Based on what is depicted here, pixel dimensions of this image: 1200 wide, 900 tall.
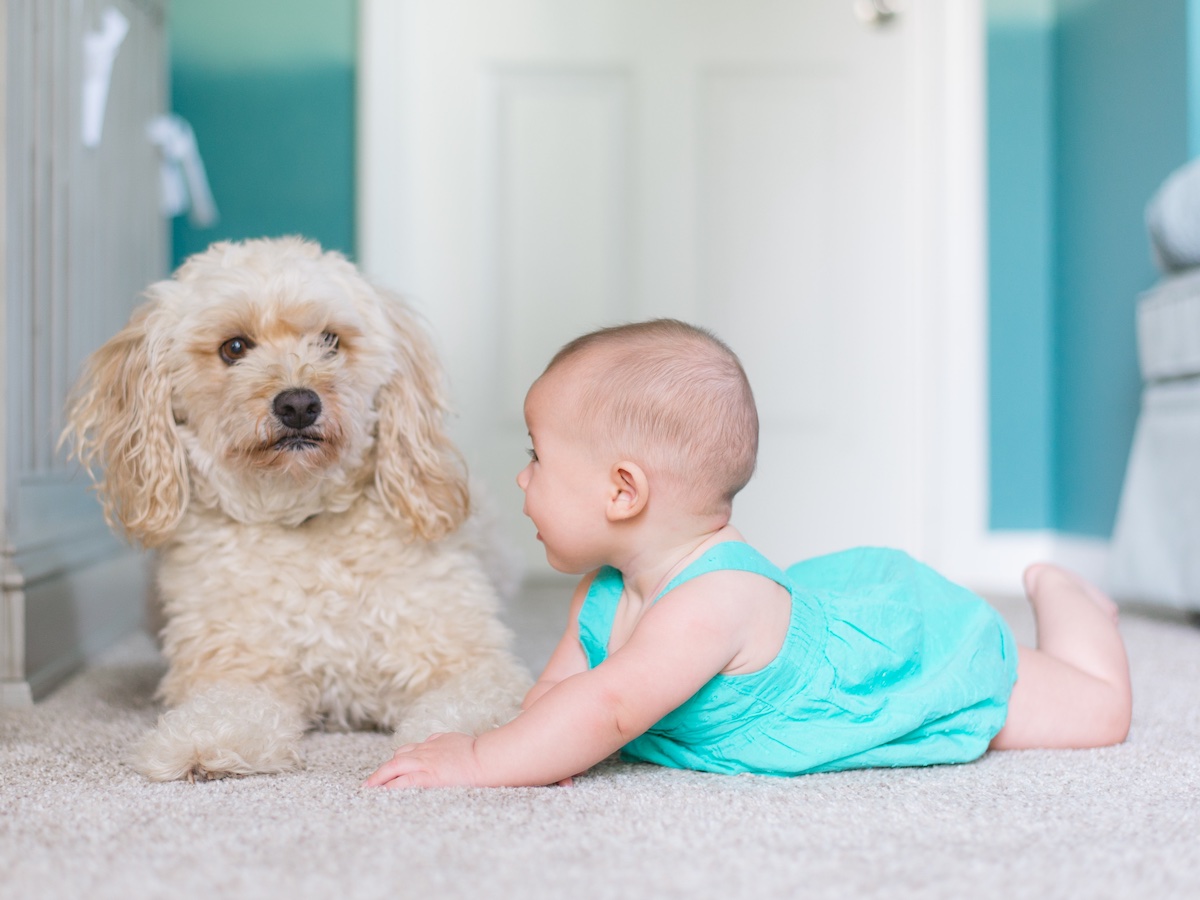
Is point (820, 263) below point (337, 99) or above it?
below

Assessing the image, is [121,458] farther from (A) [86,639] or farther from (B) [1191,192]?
(B) [1191,192]

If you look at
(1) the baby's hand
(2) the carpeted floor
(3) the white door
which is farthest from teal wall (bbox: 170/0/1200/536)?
(1) the baby's hand

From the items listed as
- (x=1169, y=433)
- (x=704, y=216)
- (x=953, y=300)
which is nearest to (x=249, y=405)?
(x=1169, y=433)

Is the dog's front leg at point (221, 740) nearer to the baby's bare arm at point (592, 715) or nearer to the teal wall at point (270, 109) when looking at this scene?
the baby's bare arm at point (592, 715)

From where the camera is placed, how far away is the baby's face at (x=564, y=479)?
3.77 ft

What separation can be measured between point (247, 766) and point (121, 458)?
1.62 feet

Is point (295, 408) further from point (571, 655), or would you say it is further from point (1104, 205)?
point (1104, 205)

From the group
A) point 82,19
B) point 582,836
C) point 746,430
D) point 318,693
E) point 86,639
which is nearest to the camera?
point 582,836

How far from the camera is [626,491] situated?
3.75 feet

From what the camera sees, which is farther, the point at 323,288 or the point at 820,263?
the point at 820,263

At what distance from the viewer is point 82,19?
2.20m

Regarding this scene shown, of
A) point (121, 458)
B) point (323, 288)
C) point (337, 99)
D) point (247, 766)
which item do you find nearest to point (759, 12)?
point (337, 99)

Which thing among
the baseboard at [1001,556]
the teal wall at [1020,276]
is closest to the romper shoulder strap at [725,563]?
the baseboard at [1001,556]

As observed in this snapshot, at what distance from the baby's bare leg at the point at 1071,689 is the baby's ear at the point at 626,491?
1.73 feet
